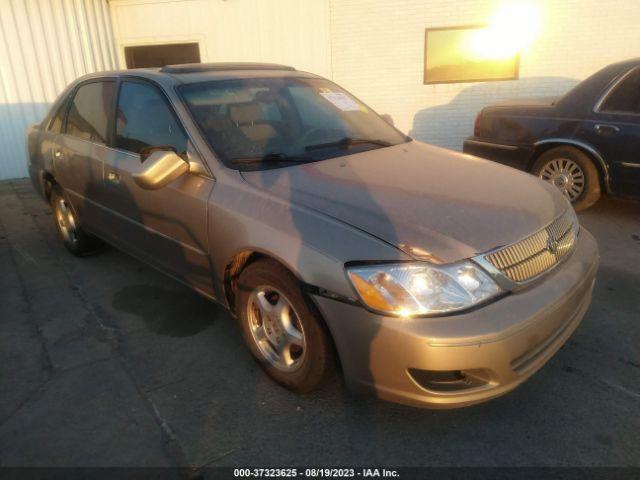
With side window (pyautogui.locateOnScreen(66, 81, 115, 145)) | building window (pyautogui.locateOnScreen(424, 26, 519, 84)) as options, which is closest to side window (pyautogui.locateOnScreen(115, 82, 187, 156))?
side window (pyautogui.locateOnScreen(66, 81, 115, 145))

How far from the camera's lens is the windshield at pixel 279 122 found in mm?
2801

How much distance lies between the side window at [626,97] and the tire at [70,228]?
202 inches

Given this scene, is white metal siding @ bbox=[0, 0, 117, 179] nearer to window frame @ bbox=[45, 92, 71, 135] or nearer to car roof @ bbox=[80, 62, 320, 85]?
window frame @ bbox=[45, 92, 71, 135]

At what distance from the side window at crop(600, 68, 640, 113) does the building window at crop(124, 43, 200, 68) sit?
6910mm

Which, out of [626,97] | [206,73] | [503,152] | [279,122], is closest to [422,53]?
[503,152]

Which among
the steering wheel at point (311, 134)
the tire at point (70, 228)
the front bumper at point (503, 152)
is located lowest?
the tire at point (70, 228)

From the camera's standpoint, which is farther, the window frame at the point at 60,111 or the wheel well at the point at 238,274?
the window frame at the point at 60,111

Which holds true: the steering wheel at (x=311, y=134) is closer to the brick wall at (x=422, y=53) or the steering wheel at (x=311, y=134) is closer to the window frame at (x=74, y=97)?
the window frame at (x=74, y=97)

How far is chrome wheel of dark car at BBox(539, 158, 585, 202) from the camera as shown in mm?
5070

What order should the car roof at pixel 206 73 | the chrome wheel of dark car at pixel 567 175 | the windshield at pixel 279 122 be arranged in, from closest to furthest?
the windshield at pixel 279 122, the car roof at pixel 206 73, the chrome wheel of dark car at pixel 567 175

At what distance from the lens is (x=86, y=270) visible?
14.1ft

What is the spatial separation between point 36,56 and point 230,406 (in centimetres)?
803

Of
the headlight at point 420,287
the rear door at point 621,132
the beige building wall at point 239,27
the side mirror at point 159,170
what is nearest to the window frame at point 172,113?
the side mirror at point 159,170

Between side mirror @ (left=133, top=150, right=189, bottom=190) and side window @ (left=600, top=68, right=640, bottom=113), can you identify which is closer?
side mirror @ (left=133, top=150, right=189, bottom=190)
